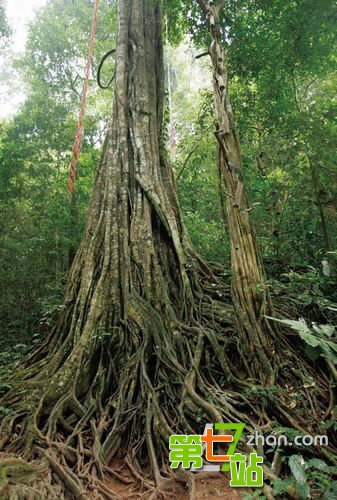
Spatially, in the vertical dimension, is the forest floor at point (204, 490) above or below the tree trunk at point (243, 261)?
below

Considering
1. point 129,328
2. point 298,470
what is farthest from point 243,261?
point 298,470

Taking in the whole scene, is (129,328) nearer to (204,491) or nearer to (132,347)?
(132,347)

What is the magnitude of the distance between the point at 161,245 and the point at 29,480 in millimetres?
2185

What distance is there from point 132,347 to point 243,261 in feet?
3.50

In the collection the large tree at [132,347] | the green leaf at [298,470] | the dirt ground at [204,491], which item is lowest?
the dirt ground at [204,491]

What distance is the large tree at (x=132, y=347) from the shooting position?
211cm

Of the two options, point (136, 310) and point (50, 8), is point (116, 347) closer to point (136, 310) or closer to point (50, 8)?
point (136, 310)

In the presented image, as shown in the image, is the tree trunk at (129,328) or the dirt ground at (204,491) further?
the tree trunk at (129,328)

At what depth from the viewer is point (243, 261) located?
248 cm

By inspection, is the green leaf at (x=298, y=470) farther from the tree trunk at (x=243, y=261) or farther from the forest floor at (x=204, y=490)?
the tree trunk at (x=243, y=261)

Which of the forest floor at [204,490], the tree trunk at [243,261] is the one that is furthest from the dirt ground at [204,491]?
the tree trunk at [243,261]

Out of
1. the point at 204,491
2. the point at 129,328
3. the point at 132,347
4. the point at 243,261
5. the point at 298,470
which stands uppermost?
the point at 243,261

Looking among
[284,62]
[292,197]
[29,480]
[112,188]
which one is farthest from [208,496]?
[284,62]

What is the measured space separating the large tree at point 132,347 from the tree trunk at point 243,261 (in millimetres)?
44
